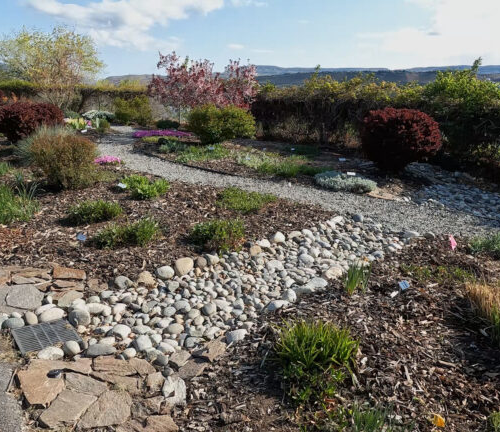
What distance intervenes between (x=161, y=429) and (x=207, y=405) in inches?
12.5

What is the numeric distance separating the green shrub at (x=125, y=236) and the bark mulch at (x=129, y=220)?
3.5 inches

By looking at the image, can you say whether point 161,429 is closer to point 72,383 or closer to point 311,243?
point 72,383

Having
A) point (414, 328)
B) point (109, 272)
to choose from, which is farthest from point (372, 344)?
point (109, 272)

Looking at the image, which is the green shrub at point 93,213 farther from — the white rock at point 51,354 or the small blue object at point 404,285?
the small blue object at point 404,285

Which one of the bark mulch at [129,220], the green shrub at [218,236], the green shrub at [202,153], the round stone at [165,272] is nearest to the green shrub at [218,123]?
the green shrub at [202,153]

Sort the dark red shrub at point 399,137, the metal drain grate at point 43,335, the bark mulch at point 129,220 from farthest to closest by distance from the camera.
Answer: the dark red shrub at point 399,137 → the bark mulch at point 129,220 → the metal drain grate at point 43,335

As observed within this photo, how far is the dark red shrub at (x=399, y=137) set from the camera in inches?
320

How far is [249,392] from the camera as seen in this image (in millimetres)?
2783

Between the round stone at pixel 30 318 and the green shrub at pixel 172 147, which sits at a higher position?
the green shrub at pixel 172 147

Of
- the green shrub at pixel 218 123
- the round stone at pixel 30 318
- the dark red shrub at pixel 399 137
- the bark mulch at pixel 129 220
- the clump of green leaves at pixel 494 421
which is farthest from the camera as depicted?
the green shrub at pixel 218 123

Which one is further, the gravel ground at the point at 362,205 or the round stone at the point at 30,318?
the gravel ground at the point at 362,205

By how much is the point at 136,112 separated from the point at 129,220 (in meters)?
12.1

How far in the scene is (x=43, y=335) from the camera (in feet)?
11.2

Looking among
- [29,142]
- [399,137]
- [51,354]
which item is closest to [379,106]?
[399,137]
